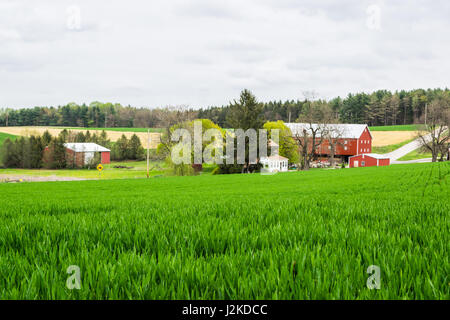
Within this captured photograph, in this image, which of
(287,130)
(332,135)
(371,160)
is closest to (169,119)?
(287,130)

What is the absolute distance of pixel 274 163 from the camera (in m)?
69.6

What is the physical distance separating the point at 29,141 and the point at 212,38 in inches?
2778

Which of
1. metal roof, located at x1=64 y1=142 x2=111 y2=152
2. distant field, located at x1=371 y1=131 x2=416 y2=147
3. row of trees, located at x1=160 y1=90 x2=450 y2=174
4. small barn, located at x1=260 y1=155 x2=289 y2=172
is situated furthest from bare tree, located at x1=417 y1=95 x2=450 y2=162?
metal roof, located at x1=64 y1=142 x2=111 y2=152

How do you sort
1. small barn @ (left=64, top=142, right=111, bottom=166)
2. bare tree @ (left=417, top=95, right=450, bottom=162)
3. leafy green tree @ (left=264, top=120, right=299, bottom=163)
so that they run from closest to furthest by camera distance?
leafy green tree @ (left=264, top=120, right=299, bottom=163) → bare tree @ (left=417, top=95, right=450, bottom=162) → small barn @ (left=64, top=142, right=111, bottom=166)

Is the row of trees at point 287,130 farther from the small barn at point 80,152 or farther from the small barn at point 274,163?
the small barn at point 80,152

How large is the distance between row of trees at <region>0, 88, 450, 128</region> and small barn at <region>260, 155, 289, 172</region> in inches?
2044

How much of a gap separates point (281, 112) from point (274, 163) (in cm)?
8014

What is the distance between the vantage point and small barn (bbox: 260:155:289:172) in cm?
6806

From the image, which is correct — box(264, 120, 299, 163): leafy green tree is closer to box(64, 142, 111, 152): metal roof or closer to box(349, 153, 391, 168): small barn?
box(349, 153, 391, 168): small barn

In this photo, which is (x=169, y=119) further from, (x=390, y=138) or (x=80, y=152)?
(x=390, y=138)

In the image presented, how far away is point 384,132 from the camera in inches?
4815

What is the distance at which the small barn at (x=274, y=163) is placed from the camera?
6806 cm

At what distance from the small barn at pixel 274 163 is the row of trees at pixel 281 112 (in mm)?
51917
